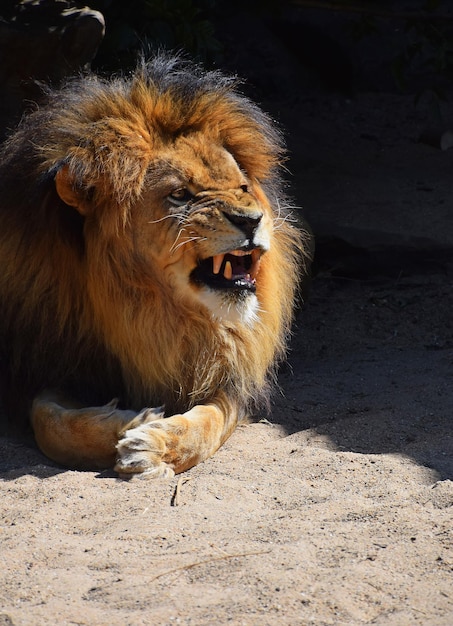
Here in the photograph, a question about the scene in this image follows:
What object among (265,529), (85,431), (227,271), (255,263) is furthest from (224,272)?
(265,529)

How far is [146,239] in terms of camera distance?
3562 mm

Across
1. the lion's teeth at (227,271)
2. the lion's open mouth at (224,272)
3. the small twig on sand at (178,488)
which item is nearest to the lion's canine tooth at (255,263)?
the lion's open mouth at (224,272)

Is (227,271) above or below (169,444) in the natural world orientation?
above

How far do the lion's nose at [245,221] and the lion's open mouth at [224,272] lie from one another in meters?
0.07

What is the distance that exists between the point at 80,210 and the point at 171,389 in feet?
2.42

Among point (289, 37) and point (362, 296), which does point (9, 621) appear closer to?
point (362, 296)

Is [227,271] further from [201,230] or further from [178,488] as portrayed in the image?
[178,488]

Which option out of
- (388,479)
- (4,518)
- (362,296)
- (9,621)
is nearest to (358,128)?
(362,296)

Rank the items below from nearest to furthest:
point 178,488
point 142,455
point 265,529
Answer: point 265,529, point 178,488, point 142,455

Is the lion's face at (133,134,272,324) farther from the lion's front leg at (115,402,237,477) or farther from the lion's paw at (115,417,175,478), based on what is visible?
the lion's paw at (115,417,175,478)

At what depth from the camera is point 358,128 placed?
8148 millimetres

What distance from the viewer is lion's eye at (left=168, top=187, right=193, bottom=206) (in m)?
3.53

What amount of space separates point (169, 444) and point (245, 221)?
79 centimetres

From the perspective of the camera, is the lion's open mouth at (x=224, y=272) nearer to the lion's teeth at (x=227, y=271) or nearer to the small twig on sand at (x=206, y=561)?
the lion's teeth at (x=227, y=271)
